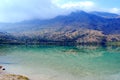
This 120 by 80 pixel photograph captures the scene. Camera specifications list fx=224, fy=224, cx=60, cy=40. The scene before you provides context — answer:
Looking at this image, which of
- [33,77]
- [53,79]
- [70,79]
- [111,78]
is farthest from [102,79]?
[33,77]

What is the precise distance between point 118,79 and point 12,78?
2541cm

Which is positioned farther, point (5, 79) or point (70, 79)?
point (70, 79)

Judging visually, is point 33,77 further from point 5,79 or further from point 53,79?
point 5,79

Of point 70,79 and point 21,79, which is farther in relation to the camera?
point 70,79

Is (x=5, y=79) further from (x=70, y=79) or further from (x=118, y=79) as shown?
(x=118, y=79)

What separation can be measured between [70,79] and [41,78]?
6.97 metres

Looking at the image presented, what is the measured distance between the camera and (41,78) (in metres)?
53.9

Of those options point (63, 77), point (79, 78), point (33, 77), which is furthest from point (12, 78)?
point (79, 78)

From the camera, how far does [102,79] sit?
54.7m

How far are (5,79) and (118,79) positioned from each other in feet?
88.3

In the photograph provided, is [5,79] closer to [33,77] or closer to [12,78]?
[12,78]

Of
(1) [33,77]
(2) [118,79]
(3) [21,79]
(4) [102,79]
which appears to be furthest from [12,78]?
(2) [118,79]

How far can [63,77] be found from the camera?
184 ft

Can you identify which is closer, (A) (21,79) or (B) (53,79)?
(A) (21,79)
